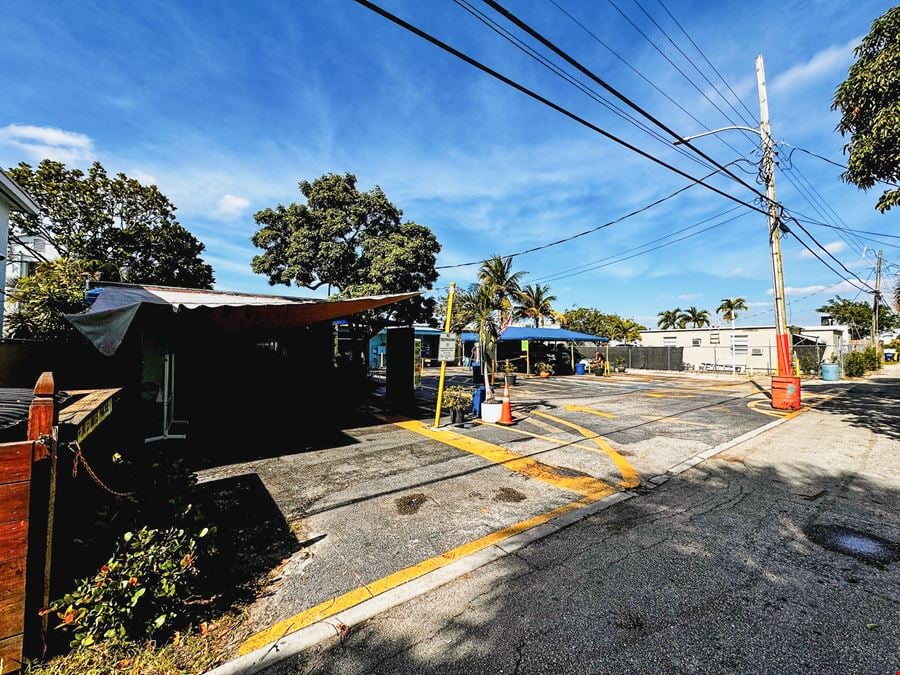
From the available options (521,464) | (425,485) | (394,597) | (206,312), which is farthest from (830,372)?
(206,312)

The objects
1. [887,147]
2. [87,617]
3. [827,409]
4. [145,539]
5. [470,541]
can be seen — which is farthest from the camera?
[827,409]

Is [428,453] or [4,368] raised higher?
[4,368]

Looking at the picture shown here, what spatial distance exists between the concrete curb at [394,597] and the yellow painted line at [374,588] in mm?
43

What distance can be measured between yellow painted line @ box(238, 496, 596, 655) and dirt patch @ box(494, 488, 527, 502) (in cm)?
51

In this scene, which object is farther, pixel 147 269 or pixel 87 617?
pixel 147 269

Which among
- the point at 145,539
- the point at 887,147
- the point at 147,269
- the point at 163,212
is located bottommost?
the point at 145,539

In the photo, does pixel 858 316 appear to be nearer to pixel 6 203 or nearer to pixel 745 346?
pixel 745 346

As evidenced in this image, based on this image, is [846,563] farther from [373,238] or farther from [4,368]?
A: [373,238]

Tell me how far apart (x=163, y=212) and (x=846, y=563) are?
27862 millimetres

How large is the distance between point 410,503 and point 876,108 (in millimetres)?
9890

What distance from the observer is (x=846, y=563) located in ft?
10.3

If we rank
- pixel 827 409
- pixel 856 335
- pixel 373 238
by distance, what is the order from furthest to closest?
pixel 856 335, pixel 373 238, pixel 827 409

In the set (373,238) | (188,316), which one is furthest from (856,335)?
(188,316)

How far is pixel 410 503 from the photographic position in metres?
4.40
